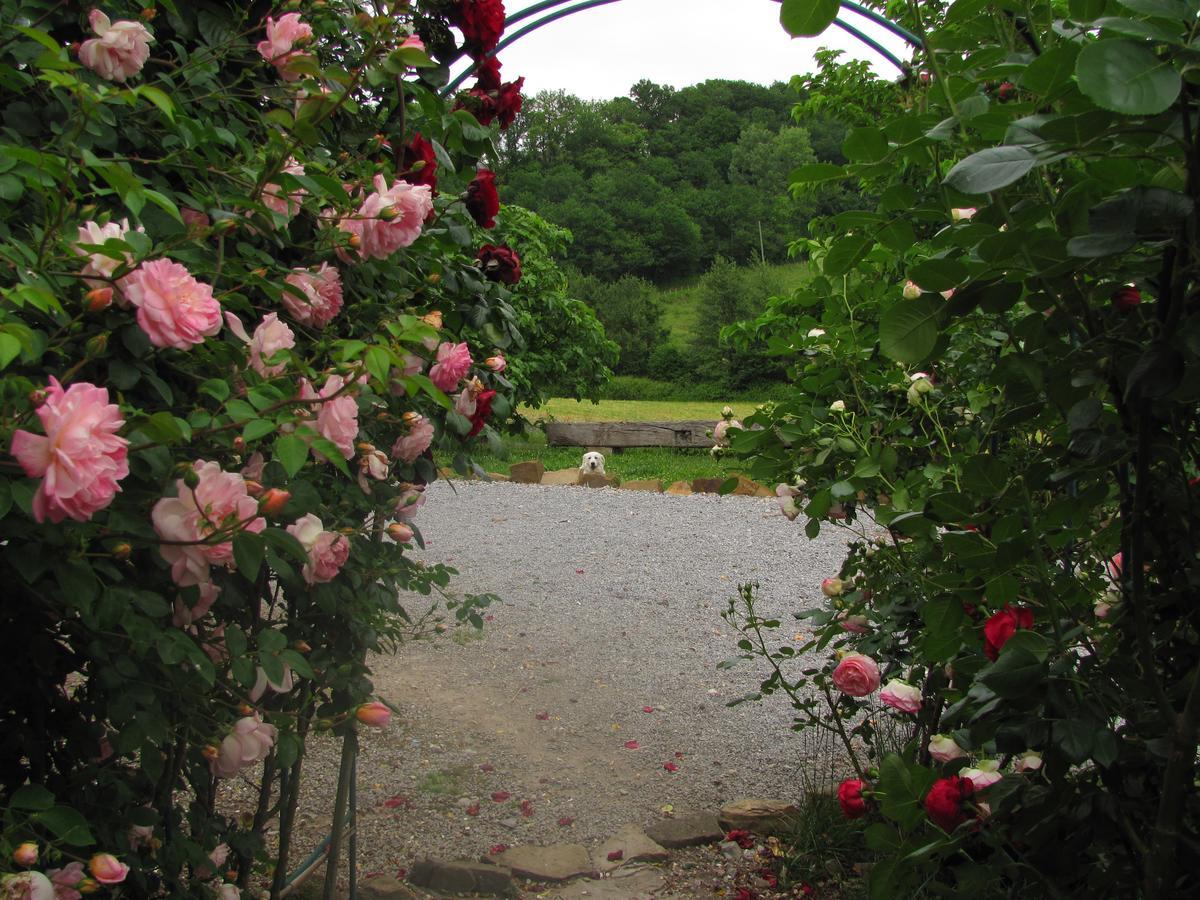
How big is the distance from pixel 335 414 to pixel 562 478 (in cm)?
790

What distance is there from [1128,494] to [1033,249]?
268 millimetres

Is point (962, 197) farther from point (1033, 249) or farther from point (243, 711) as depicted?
point (243, 711)

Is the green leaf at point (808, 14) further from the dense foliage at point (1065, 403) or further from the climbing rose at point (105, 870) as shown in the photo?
the climbing rose at point (105, 870)

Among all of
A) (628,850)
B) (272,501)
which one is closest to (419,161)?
(272,501)

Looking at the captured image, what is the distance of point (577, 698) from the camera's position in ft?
12.1

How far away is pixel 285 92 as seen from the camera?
1.24 meters

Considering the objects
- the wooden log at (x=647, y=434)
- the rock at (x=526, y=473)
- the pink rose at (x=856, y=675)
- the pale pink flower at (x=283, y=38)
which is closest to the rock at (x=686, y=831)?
the pink rose at (x=856, y=675)

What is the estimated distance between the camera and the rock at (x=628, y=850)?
2355 mm

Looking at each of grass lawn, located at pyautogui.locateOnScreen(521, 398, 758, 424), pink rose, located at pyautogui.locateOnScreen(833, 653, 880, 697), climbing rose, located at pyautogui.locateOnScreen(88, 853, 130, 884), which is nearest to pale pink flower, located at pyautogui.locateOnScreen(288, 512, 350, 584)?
climbing rose, located at pyautogui.locateOnScreen(88, 853, 130, 884)

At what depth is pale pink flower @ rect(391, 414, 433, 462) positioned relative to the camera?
4.38ft

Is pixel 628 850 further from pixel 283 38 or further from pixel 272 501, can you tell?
pixel 283 38

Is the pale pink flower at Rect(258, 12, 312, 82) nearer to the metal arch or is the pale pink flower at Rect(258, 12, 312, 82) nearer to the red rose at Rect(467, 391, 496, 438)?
the red rose at Rect(467, 391, 496, 438)

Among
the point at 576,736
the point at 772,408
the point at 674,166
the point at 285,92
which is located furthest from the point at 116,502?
the point at 674,166

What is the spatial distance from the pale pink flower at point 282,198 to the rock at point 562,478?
7.53 meters
